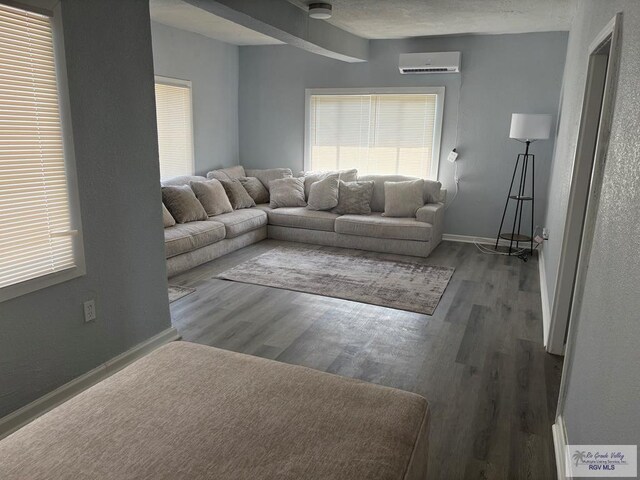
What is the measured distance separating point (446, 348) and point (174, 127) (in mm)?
4281

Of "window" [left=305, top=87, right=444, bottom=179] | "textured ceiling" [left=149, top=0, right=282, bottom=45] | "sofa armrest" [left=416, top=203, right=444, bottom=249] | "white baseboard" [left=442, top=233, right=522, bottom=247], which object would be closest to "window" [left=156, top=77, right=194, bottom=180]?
"textured ceiling" [left=149, top=0, right=282, bottom=45]

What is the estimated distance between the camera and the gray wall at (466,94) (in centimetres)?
539

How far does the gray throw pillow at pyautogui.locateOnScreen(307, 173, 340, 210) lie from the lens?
588cm

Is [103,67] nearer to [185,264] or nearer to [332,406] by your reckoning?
[332,406]

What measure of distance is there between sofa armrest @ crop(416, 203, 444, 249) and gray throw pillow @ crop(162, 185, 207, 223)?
8.20 ft

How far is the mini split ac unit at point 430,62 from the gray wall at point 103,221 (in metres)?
3.79

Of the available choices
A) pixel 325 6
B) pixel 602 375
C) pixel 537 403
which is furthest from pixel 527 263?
pixel 602 375

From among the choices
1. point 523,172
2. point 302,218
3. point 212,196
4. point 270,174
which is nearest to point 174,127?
point 212,196

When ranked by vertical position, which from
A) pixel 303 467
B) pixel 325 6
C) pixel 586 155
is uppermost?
pixel 325 6

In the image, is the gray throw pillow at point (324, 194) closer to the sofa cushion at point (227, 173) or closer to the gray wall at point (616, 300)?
the sofa cushion at point (227, 173)

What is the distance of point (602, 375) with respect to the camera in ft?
4.70

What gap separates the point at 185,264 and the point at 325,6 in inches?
108

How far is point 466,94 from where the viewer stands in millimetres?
5699

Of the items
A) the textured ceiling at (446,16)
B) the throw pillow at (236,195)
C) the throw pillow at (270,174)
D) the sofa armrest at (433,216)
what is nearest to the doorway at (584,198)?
the textured ceiling at (446,16)
